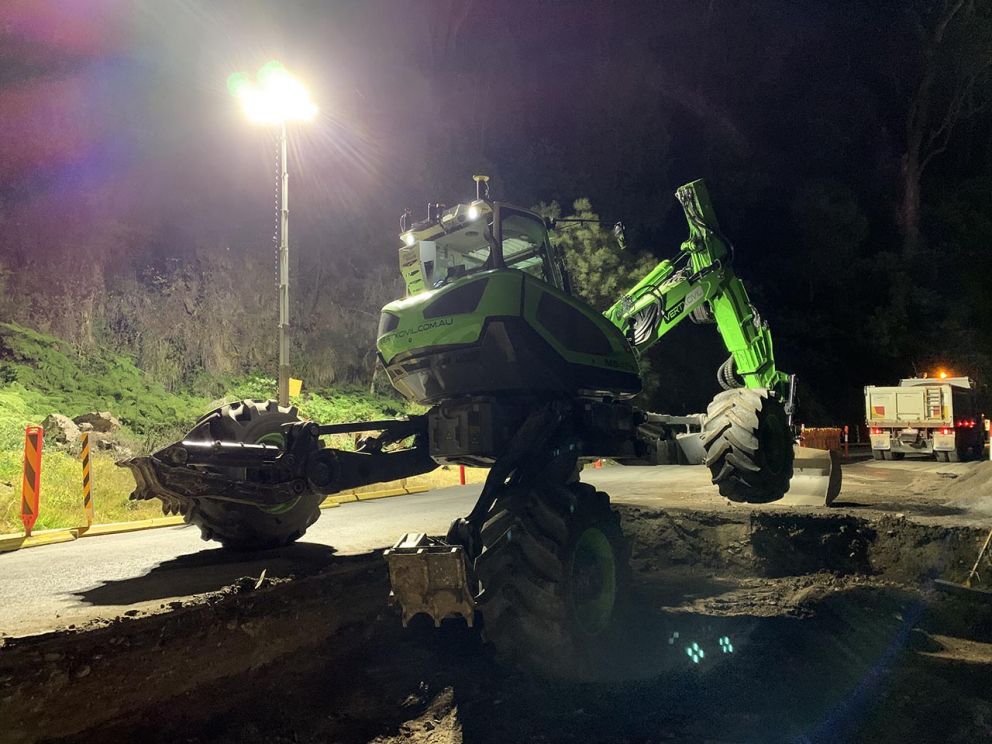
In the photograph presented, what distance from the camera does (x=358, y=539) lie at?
24.6ft

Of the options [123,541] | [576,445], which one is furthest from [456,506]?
[576,445]

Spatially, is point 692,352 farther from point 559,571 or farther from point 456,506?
point 559,571

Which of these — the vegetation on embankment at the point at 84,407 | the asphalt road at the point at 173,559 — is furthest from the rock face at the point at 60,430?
the asphalt road at the point at 173,559

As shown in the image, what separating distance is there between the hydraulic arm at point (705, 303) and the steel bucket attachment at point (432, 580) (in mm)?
4444

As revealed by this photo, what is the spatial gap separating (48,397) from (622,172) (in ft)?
75.9

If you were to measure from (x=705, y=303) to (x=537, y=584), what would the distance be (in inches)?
192

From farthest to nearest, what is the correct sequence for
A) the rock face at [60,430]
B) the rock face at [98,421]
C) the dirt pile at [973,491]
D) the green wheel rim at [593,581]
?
the rock face at [98,421], the rock face at [60,430], the dirt pile at [973,491], the green wheel rim at [593,581]

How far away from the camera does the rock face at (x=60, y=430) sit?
46.7 feet

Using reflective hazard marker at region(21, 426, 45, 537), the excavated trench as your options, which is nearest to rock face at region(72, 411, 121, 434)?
reflective hazard marker at region(21, 426, 45, 537)

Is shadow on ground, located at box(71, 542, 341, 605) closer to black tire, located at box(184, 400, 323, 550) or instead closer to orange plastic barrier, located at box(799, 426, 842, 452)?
black tire, located at box(184, 400, 323, 550)

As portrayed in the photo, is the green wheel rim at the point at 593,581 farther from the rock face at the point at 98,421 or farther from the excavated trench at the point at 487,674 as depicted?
the rock face at the point at 98,421

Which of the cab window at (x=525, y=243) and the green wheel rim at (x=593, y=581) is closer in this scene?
the green wheel rim at (x=593, y=581)

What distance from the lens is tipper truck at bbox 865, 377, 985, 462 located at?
804 inches

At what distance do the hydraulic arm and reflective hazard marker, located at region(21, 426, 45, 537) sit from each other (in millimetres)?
7588
